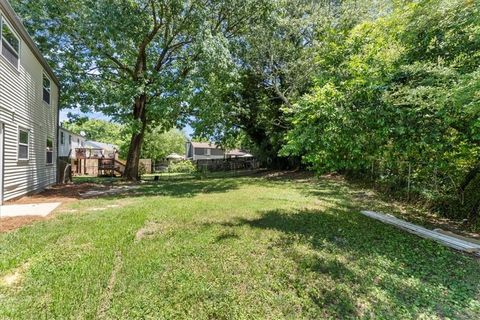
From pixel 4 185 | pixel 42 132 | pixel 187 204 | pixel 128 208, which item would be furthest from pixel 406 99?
pixel 42 132

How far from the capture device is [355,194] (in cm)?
962

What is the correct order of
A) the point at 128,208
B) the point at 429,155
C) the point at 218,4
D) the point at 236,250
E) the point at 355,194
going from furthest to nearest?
the point at 218,4 < the point at 355,194 < the point at 128,208 < the point at 429,155 < the point at 236,250

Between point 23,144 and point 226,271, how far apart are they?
8384mm

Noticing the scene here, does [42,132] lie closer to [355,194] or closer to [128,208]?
[128,208]

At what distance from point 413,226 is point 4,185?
9.76 metres

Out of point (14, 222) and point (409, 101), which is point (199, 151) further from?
point (409, 101)

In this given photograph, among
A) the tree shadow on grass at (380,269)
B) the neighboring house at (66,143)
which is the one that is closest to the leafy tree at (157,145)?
the neighboring house at (66,143)

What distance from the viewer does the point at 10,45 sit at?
7.29m

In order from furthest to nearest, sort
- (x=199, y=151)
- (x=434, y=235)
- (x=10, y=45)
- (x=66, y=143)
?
(x=199, y=151) < (x=66, y=143) < (x=10, y=45) < (x=434, y=235)

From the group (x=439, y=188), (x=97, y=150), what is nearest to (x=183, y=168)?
(x=97, y=150)

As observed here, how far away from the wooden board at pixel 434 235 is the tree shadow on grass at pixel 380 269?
0.20m

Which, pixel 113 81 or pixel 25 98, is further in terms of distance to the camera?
pixel 113 81

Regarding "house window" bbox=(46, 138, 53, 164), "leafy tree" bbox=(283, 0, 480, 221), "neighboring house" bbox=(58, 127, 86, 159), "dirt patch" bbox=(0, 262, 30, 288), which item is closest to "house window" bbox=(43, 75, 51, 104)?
"house window" bbox=(46, 138, 53, 164)

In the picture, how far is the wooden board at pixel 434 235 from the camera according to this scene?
14.4ft
